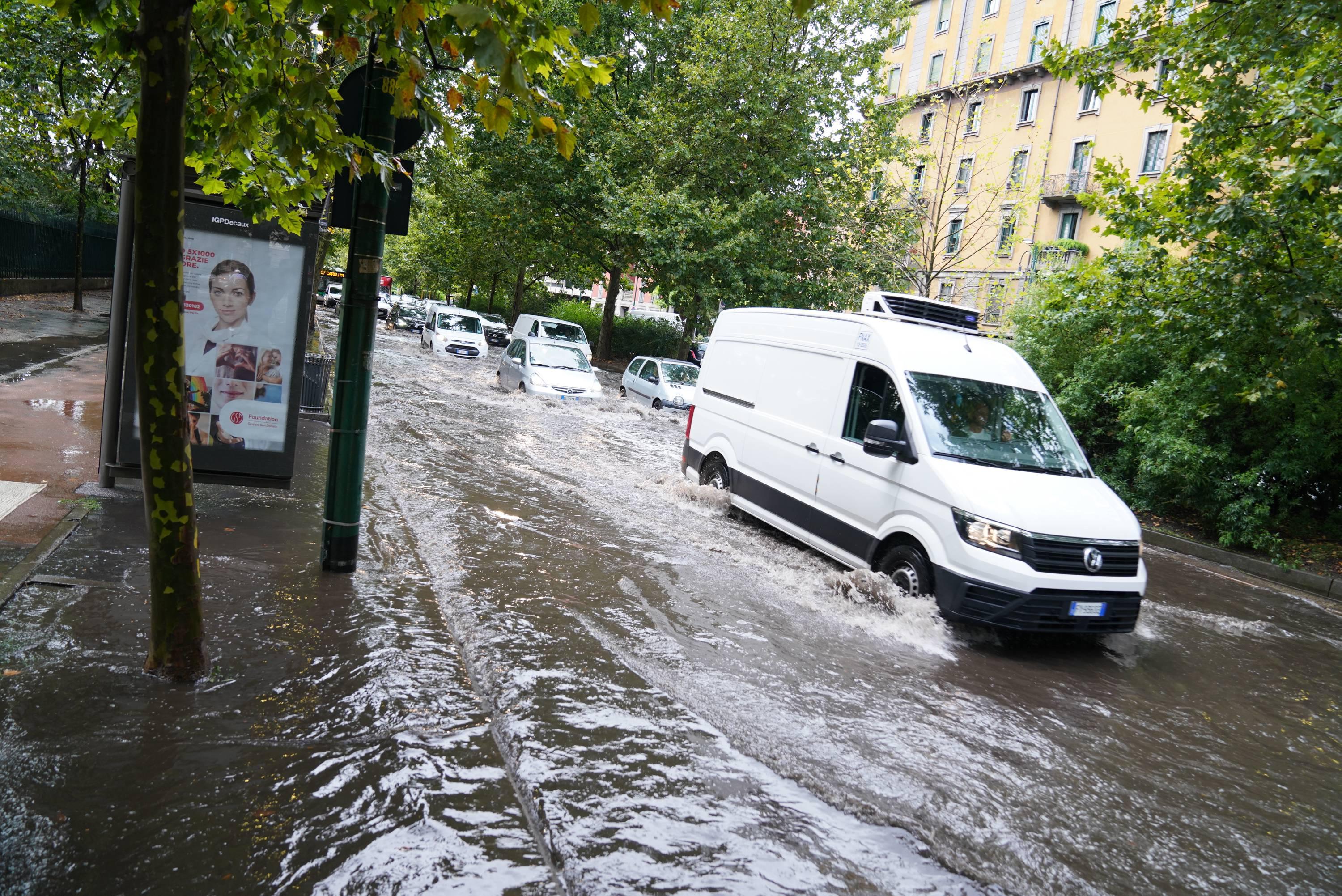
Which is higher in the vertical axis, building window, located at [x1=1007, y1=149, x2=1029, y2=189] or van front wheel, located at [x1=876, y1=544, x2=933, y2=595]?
building window, located at [x1=1007, y1=149, x2=1029, y2=189]

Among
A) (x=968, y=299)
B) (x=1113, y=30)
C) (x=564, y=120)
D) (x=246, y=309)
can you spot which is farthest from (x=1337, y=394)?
(x=968, y=299)

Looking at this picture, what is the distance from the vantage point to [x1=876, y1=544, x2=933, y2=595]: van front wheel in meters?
6.76

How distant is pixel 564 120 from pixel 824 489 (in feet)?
15.6

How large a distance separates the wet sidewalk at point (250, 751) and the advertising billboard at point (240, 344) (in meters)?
1.53

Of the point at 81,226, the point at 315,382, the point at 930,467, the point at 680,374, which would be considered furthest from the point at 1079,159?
the point at 930,467

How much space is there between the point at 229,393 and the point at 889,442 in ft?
16.8

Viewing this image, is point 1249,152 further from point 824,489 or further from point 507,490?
→ point 507,490

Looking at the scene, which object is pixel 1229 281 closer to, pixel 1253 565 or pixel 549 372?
pixel 1253 565

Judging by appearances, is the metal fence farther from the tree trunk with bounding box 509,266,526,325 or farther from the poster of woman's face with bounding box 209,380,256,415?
the poster of woman's face with bounding box 209,380,256,415

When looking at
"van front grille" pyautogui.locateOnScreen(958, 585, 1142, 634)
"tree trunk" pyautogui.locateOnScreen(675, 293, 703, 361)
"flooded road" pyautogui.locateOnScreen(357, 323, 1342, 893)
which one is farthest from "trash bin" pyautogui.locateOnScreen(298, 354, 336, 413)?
"tree trunk" pyautogui.locateOnScreen(675, 293, 703, 361)

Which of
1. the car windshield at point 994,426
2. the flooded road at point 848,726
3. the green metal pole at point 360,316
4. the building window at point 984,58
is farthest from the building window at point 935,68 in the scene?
the green metal pole at point 360,316

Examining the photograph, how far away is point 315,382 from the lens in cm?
1248

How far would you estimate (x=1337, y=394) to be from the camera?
38.9ft

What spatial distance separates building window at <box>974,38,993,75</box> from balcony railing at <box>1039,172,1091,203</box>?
5.38 meters
